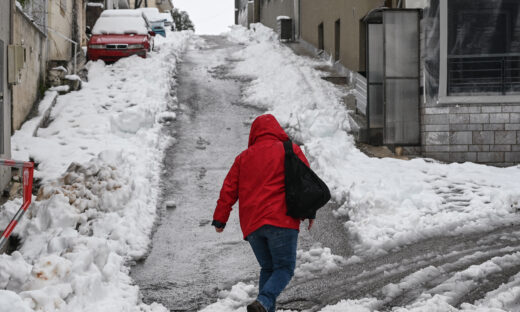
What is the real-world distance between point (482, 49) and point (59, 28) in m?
11.6

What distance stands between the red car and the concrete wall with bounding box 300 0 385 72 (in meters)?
6.07

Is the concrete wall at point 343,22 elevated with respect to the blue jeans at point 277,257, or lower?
elevated

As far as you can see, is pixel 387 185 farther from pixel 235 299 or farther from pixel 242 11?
pixel 242 11

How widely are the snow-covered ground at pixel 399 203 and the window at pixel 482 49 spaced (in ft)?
5.46

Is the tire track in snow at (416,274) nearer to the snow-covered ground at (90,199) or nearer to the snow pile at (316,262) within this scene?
the snow pile at (316,262)

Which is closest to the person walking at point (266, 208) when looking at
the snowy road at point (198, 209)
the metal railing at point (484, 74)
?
the snowy road at point (198, 209)

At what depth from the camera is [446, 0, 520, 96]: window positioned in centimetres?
1170

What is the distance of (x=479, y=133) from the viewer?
38.5ft

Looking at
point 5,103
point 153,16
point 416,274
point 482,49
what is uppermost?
point 153,16

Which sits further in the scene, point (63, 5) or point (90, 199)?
point (63, 5)

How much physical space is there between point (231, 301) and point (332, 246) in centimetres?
210

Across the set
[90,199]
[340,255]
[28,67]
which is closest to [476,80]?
[340,255]

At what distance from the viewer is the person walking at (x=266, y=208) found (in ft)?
15.2

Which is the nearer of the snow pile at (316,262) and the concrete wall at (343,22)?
the snow pile at (316,262)
